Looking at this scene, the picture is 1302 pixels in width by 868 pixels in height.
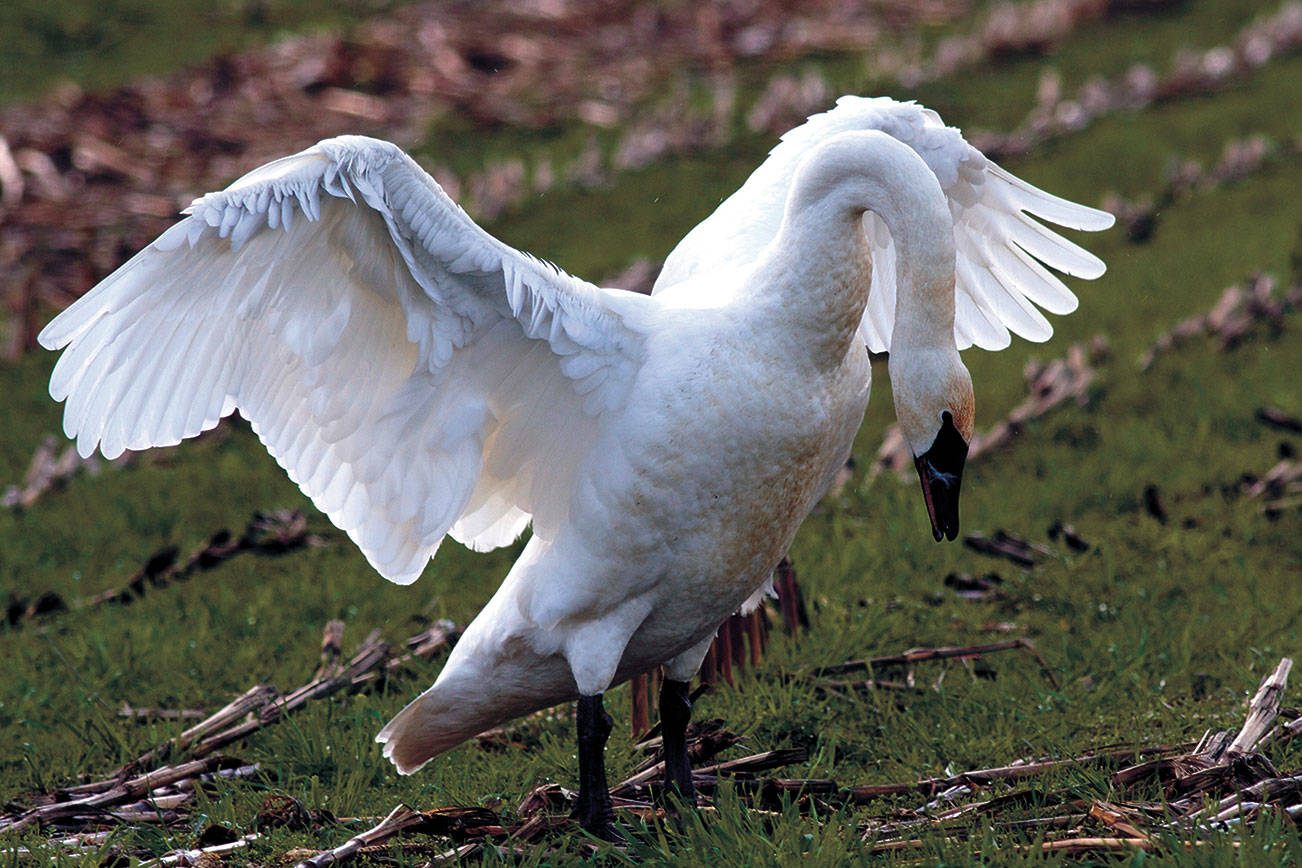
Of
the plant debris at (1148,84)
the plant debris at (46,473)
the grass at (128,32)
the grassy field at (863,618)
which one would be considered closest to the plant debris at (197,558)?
the grassy field at (863,618)

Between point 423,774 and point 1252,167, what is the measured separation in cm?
1041

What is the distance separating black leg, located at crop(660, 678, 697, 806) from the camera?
494 cm

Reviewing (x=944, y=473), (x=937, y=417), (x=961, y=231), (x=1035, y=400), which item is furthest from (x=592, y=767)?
(x=1035, y=400)

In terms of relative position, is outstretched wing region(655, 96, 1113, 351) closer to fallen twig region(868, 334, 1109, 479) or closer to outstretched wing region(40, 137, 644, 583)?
outstretched wing region(40, 137, 644, 583)

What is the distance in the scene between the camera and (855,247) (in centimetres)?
448

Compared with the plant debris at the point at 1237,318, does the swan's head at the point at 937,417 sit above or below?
below

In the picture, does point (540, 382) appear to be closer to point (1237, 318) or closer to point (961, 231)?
point (961, 231)

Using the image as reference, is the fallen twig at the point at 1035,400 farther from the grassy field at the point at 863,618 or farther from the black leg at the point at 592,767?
the black leg at the point at 592,767

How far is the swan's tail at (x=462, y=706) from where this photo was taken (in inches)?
193

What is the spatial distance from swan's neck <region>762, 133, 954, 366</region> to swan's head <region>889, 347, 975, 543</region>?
0.06 metres

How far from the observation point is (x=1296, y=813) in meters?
4.20

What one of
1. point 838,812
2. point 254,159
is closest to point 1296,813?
point 838,812

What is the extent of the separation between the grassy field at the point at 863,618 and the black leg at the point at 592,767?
160 mm

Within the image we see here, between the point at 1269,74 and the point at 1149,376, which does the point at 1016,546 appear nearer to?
the point at 1149,376
